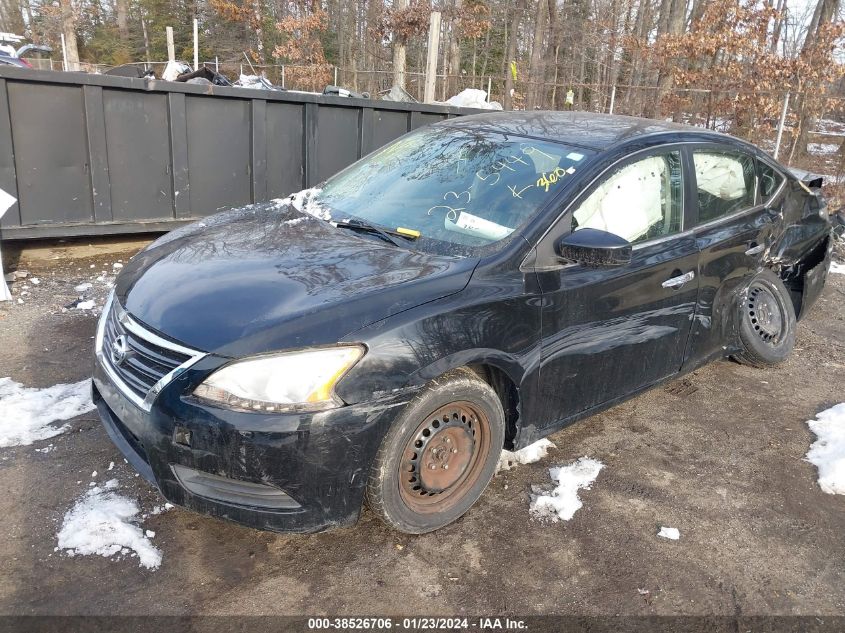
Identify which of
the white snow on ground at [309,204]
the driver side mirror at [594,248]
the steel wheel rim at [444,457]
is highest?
the driver side mirror at [594,248]

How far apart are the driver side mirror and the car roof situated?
677 mm

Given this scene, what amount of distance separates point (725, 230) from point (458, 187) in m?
1.77

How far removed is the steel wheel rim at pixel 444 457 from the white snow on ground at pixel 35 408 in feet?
6.96

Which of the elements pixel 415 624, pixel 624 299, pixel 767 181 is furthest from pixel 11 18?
pixel 415 624

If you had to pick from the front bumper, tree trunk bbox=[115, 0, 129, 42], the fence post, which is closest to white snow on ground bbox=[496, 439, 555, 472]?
the front bumper

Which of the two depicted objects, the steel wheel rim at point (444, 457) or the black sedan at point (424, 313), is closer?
the black sedan at point (424, 313)

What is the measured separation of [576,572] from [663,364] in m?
1.50

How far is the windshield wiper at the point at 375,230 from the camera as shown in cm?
325

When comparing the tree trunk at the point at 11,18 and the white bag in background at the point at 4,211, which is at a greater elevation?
the tree trunk at the point at 11,18

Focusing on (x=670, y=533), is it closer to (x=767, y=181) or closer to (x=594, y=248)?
(x=594, y=248)

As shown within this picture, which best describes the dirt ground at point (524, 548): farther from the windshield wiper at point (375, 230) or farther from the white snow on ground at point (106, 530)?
the windshield wiper at point (375, 230)

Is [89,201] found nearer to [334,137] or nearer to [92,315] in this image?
[92,315]

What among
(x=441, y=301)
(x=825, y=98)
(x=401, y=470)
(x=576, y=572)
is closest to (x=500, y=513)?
(x=576, y=572)

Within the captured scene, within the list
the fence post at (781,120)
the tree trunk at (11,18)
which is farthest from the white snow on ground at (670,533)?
the tree trunk at (11,18)
